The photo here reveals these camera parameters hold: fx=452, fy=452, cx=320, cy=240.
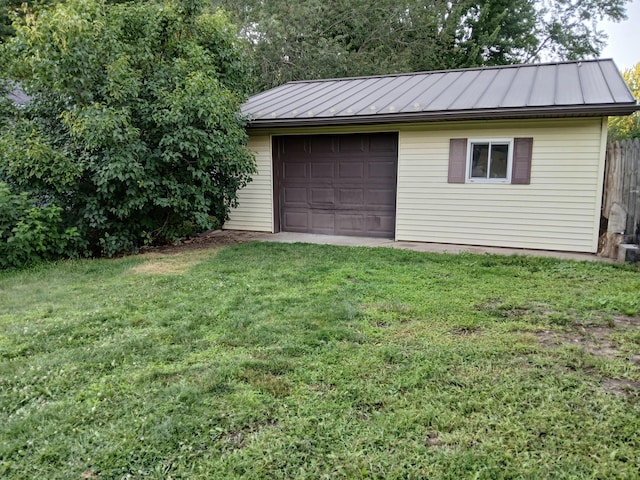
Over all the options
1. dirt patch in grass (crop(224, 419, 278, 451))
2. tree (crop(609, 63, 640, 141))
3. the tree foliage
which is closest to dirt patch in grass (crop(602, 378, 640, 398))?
dirt patch in grass (crop(224, 419, 278, 451))

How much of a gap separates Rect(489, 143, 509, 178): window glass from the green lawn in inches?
99.1

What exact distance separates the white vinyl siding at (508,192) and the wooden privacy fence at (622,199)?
197 millimetres

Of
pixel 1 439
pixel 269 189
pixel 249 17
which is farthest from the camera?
pixel 249 17

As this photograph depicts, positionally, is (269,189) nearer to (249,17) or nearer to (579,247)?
(579,247)

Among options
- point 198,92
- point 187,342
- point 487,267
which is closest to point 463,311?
point 487,267

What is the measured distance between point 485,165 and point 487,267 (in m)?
2.10

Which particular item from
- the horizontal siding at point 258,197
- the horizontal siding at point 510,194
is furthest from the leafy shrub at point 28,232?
the horizontal siding at point 510,194

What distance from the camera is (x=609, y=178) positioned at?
669 centimetres

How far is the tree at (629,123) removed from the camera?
14083 mm

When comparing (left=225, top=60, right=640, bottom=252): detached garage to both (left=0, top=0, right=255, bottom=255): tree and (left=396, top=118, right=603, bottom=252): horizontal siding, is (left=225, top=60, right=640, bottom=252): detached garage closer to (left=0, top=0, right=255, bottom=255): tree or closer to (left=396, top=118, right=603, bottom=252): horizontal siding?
(left=396, top=118, right=603, bottom=252): horizontal siding

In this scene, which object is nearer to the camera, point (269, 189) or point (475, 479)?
point (475, 479)

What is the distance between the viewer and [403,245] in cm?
745

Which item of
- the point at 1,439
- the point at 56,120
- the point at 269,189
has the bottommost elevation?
the point at 1,439

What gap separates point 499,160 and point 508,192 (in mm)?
522
